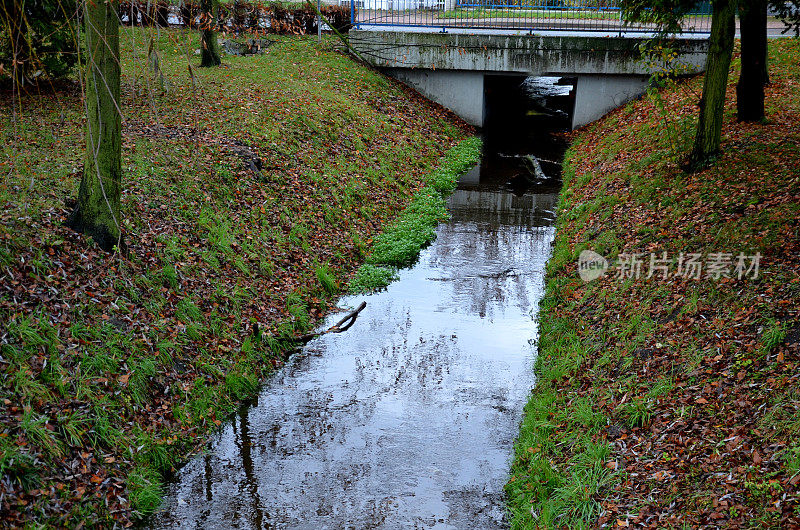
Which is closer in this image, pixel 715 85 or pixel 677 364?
pixel 677 364

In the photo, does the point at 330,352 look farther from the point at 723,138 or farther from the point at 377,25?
the point at 377,25

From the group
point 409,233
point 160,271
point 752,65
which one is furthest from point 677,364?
point 752,65

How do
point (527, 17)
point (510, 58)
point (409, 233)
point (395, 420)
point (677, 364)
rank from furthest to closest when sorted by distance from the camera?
point (527, 17) < point (510, 58) < point (409, 233) < point (395, 420) < point (677, 364)

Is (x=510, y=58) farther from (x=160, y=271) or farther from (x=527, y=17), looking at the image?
(x=160, y=271)

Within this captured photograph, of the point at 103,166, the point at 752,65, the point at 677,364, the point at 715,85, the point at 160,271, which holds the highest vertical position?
the point at 752,65

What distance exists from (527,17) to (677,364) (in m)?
18.1

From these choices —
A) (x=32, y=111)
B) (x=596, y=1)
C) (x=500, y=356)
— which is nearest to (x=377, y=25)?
(x=596, y=1)

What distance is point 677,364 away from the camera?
6930 mm

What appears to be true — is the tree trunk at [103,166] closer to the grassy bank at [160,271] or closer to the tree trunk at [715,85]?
the grassy bank at [160,271]

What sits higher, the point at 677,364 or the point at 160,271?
the point at 160,271

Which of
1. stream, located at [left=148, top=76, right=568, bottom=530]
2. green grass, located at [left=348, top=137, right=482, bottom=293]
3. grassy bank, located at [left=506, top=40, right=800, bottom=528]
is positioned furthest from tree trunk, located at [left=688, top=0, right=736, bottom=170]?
green grass, located at [left=348, top=137, right=482, bottom=293]

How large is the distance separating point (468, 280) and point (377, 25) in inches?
523

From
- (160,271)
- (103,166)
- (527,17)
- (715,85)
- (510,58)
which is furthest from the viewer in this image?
(527,17)

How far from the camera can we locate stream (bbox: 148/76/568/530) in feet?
20.4
